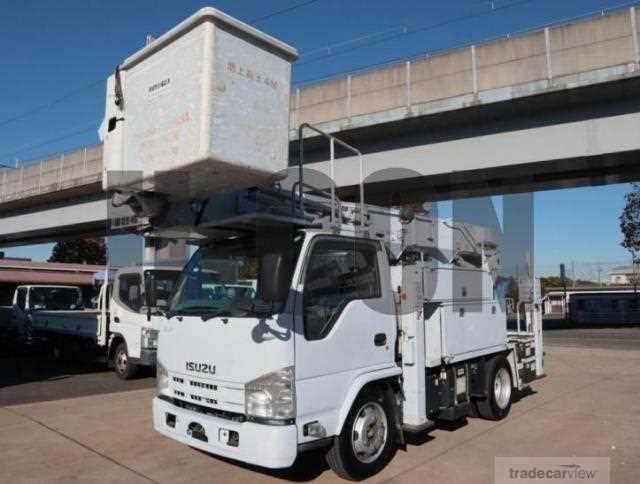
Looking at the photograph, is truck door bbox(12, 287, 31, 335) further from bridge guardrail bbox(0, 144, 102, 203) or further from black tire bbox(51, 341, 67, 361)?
bridge guardrail bbox(0, 144, 102, 203)

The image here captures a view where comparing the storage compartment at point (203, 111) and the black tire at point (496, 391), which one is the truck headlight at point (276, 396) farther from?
the black tire at point (496, 391)

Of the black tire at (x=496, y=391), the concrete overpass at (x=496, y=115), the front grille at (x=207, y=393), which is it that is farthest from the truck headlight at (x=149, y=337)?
the black tire at (x=496, y=391)

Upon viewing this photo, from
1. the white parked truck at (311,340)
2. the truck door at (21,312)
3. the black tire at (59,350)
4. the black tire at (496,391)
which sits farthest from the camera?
the truck door at (21,312)

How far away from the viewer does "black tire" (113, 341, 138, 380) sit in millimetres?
11242

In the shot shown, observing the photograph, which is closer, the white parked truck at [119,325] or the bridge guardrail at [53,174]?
the white parked truck at [119,325]

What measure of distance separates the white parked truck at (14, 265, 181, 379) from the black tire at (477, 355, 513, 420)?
4.97m

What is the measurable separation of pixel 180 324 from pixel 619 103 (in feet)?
36.6

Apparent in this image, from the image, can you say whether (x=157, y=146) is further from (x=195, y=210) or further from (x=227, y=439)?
(x=227, y=439)

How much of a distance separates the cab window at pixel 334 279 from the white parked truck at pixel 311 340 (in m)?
0.01

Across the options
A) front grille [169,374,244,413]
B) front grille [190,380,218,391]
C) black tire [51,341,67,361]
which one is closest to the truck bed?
black tire [51,341,67,361]

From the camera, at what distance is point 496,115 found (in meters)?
13.1

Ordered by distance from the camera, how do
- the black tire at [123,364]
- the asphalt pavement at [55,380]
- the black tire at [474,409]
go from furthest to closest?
the black tire at [123,364]
the asphalt pavement at [55,380]
the black tire at [474,409]

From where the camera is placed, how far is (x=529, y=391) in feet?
32.0

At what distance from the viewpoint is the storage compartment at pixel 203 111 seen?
170 inches
